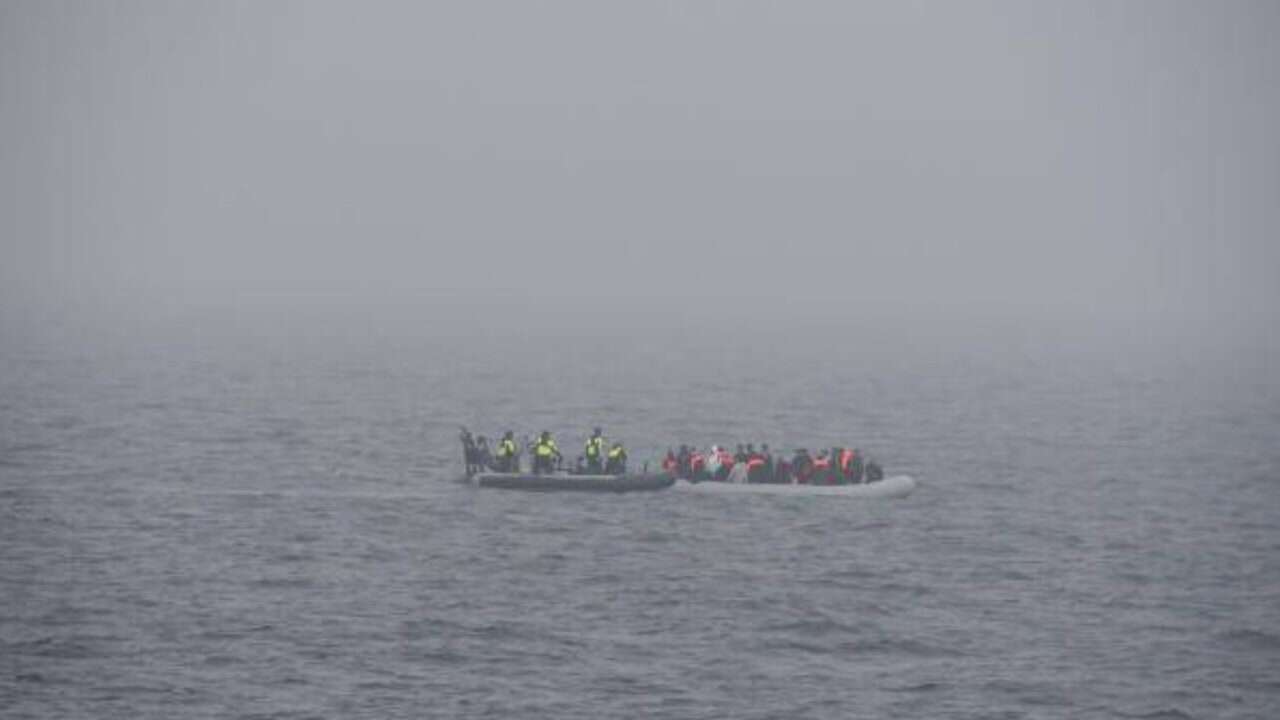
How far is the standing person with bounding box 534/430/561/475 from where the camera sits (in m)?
79.8

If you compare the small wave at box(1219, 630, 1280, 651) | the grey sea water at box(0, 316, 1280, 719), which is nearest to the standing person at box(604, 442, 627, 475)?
the grey sea water at box(0, 316, 1280, 719)

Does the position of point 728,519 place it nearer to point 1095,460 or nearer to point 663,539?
point 663,539

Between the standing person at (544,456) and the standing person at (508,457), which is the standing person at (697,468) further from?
the standing person at (508,457)

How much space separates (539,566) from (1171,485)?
3567cm

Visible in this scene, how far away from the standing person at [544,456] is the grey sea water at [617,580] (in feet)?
4.97

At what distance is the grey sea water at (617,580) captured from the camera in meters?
50.8

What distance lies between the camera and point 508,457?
263 ft

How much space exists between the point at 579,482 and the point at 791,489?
283 inches

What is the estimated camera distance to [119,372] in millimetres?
159375

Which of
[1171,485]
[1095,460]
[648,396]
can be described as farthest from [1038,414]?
[1171,485]

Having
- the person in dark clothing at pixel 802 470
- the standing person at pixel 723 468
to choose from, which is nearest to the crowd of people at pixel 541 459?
the standing person at pixel 723 468

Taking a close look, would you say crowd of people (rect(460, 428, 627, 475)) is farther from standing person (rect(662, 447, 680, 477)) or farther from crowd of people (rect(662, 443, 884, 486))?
crowd of people (rect(662, 443, 884, 486))

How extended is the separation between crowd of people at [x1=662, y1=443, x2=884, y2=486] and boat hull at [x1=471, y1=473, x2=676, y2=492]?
1.06 m

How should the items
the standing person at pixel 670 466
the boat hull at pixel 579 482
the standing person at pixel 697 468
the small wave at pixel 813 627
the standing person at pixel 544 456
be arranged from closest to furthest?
the small wave at pixel 813 627
the boat hull at pixel 579 482
the standing person at pixel 544 456
the standing person at pixel 697 468
the standing person at pixel 670 466
